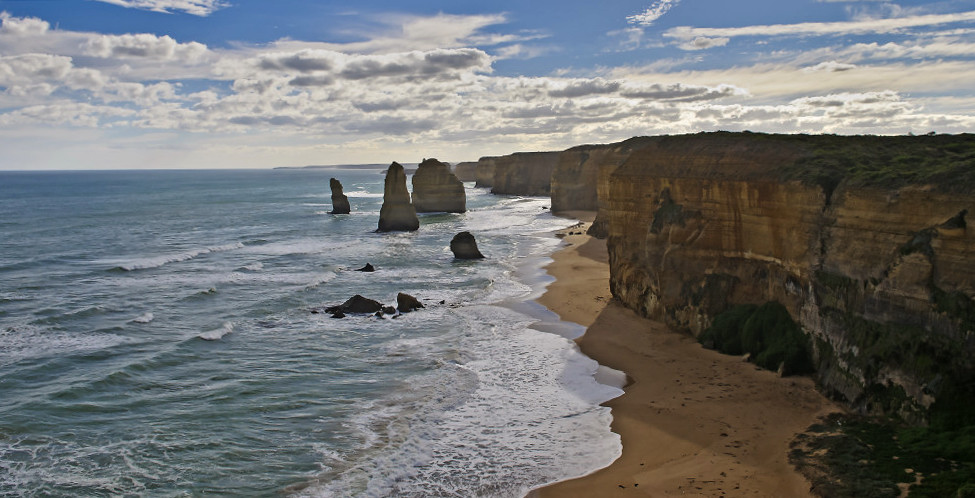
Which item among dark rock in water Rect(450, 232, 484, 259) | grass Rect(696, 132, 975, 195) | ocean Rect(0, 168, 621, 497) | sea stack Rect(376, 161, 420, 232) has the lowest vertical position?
ocean Rect(0, 168, 621, 497)

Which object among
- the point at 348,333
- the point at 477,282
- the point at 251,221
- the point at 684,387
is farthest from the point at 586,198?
the point at 684,387

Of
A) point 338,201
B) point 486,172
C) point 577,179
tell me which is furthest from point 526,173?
point 338,201

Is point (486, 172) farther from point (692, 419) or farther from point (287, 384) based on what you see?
point (692, 419)

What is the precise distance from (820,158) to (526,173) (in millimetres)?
105095

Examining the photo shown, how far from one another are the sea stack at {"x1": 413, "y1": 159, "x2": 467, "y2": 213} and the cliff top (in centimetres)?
5784

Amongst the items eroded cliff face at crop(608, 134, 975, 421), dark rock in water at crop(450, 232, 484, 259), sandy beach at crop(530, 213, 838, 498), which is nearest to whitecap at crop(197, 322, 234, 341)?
sandy beach at crop(530, 213, 838, 498)

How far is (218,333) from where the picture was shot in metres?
27.8

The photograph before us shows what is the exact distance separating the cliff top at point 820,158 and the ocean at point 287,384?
26.2 feet

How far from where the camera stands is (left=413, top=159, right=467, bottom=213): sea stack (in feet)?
282

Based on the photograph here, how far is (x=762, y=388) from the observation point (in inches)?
744

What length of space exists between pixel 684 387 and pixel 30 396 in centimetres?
1949

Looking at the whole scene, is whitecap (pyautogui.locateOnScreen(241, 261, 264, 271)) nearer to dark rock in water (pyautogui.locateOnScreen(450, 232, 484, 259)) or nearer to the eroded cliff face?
dark rock in water (pyautogui.locateOnScreen(450, 232, 484, 259))

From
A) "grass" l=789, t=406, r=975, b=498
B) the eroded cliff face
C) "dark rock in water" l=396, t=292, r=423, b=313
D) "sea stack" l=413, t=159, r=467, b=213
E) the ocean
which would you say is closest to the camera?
"grass" l=789, t=406, r=975, b=498

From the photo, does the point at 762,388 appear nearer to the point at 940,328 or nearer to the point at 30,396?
the point at 940,328
